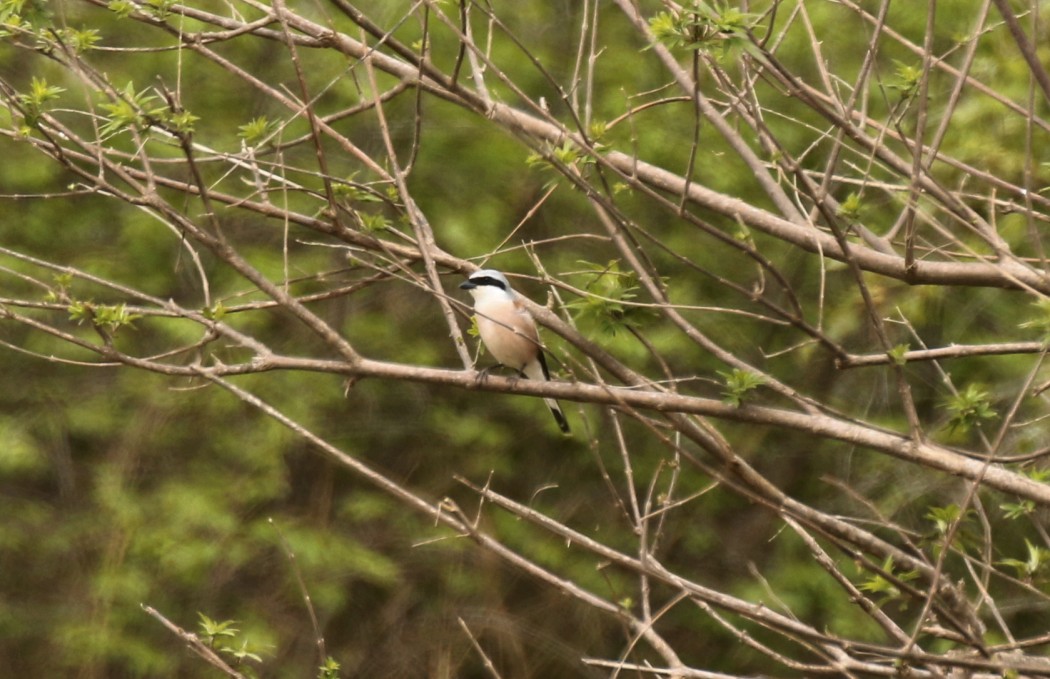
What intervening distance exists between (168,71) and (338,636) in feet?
10.9

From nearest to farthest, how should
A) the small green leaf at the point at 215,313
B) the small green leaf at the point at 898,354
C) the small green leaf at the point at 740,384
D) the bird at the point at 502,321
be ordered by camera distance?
the small green leaf at the point at 898,354 → the small green leaf at the point at 740,384 → the small green leaf at the point at 215,313 → the bird at the point at 502,321

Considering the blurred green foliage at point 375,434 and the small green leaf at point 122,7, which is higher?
the small green leaf at point 122,7

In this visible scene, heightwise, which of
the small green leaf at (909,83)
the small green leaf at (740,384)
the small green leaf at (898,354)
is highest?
the small green leaf at (909,83)

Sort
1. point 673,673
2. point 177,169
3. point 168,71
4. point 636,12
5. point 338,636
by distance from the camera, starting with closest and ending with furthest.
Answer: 1. point 673,673
2. point 636,12
3. point 168,71
4. point 177,169
5. point 338,636

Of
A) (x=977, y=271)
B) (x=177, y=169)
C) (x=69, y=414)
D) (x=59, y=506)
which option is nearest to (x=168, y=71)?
(x=177, y=169)

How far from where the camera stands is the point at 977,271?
289cm

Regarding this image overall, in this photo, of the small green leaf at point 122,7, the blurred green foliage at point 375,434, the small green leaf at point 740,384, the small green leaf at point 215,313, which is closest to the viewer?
the small green leaf at point 740,384

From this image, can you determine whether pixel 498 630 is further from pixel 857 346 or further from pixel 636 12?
pixel 636 12

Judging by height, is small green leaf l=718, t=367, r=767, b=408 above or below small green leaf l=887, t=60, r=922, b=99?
below

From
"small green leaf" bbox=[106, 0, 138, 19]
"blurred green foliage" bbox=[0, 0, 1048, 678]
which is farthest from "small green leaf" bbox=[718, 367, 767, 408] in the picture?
"blurred green foliage" bbox=[0, 0, 1048, 678]

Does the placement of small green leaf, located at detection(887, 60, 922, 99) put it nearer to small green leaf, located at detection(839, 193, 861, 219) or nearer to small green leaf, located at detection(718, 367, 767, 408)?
small green leaf, located at detection(839, 193, 861, 219)

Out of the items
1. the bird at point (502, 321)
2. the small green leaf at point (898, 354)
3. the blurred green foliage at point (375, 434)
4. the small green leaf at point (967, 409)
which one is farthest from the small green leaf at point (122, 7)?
the blurred green foliage at point (375, 434)

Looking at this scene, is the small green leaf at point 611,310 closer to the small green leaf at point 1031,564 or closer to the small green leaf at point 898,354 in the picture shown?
the small green leaf at point 898,354

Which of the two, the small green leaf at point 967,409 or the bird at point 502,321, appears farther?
the bird at point 502,321
